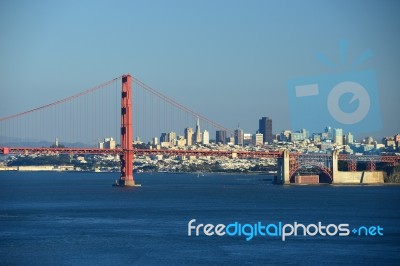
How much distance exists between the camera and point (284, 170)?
85.6m

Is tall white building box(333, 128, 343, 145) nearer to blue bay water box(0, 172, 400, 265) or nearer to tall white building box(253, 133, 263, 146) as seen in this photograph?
tall white building box(253, 133, 263, 146)

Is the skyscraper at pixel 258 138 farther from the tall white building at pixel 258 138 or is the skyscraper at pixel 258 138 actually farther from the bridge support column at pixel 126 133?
the bridge support column at pixel 126 133

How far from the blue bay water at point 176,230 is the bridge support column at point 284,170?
18.5 meters

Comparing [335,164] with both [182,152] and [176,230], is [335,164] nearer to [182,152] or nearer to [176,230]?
[182,152]

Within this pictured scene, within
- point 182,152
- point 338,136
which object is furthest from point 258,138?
point 182,152

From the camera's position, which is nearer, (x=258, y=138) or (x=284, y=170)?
(x=284, y=170)

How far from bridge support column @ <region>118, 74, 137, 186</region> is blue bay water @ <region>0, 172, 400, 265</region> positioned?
838 centimetres

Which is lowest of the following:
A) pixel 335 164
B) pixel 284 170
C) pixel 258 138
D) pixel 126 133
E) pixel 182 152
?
pixel 284 170

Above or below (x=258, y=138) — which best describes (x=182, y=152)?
below

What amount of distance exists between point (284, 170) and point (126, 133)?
16.8 m

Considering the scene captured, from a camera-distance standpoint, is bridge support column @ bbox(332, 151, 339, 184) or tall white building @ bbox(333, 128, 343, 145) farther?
tall white building @ bbox(333, 128, 343, 145)

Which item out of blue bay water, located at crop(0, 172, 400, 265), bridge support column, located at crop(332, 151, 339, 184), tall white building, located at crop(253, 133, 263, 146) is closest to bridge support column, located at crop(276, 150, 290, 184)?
bridge support column, located at crop(332, 151, 339, 184)

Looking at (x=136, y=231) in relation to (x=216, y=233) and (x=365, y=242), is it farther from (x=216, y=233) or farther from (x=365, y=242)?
(x=365, y=242)

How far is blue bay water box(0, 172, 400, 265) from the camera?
3153cm
